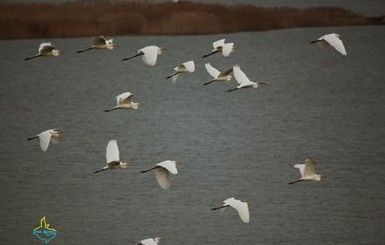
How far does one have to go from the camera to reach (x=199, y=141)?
549cm

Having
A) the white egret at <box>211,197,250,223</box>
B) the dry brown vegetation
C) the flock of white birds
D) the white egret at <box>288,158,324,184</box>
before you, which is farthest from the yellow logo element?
the dry brown vegetation

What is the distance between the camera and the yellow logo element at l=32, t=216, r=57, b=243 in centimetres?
460

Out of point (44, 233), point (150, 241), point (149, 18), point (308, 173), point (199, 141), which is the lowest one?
point (150, 241)

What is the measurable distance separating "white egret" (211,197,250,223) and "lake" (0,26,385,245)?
0.16 m

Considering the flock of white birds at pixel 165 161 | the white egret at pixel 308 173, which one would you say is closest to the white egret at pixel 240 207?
the flock of white birds at pixel 165 161

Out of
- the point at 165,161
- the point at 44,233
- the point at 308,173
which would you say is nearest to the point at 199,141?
the point at 308,173

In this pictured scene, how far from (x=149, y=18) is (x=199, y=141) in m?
1.14

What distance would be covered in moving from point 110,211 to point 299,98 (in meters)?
1.55

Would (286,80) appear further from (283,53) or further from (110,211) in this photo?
(110,211)

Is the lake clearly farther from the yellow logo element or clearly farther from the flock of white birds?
the flock of white birds

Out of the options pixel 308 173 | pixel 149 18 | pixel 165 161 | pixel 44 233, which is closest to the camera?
pixel 165 161

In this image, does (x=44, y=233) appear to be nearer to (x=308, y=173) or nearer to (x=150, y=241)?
(x=150, y=241)

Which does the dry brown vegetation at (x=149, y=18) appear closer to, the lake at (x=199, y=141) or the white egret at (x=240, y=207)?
the lake at (x=199, y=141)

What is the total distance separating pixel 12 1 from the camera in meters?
6.07
